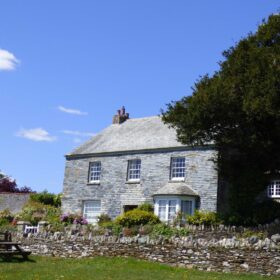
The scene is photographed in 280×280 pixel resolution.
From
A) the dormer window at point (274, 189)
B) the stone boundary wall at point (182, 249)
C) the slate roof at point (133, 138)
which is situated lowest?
the stone boundary wall at point (182, 249)

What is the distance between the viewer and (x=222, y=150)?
29969 millimetres

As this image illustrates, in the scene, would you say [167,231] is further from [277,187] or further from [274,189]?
[277,187]

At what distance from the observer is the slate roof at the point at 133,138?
36594 millimetres

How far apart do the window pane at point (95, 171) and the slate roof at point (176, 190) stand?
655 cm

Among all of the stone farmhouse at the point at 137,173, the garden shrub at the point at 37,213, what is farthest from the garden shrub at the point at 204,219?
the garden shrub at the point at 37,213

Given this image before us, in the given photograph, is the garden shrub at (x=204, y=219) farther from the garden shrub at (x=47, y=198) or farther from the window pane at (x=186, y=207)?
the garden shrub at (x=47, y=198)

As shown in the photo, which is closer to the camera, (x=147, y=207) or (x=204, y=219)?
(x=204, y=219)

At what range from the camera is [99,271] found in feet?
61.1

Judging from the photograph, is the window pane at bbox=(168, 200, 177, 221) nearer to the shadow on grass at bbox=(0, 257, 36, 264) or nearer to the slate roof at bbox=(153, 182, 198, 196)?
the slate roof at bbox=(153, 182, 198, 196)

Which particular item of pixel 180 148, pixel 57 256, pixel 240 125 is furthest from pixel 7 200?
pixel 240 125

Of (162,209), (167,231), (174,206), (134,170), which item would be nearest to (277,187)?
(174,206)

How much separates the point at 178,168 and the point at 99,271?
1698 centimetres

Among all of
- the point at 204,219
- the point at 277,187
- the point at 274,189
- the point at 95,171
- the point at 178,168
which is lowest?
the point at 204,219

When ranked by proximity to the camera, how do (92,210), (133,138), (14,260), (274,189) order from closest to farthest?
1. (14,260)
2. (274,189)
3. (133,138)
4. (92,210)
